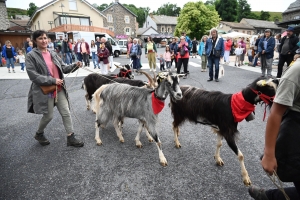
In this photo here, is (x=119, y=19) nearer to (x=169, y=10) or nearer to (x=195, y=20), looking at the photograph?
(x=195, y=20)

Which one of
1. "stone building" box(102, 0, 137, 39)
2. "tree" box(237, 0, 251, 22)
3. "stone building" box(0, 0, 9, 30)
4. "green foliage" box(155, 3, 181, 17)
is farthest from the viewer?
"green foliage" box(155, 3, 181, 17)

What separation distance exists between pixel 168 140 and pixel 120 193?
1709 mm

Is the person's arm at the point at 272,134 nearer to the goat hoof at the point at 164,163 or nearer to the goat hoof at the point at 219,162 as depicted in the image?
the goat hoof at the point at 219,162

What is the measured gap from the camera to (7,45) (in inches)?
508

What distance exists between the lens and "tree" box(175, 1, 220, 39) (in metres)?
46.8

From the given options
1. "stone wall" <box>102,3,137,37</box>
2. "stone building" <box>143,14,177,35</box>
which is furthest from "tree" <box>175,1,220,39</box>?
"stone building" <box>143,14,177,35</box>

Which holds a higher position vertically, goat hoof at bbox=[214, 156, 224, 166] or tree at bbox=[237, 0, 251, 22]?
tree at bbox=[237, 0, 251, 22]

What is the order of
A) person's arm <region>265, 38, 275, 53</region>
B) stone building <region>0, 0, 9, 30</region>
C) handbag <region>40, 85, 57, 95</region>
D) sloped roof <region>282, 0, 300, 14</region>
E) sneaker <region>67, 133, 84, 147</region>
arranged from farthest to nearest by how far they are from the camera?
1. sloped roof <region>282, 0, 300, 14</region>
2. stone building <region>0, 0, 9, 30</region>
3. person's arm <region>265, 38, 275, 53</region>
4. sneaker <region>67, 133, 84, 147</region>
5. handbag <region>40, 85, 57, 95</region>

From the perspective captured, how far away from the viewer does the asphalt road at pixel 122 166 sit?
262cm

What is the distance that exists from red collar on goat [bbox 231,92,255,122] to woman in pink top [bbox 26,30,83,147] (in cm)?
285

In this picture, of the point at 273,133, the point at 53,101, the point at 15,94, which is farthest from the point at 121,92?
the point at 15,94

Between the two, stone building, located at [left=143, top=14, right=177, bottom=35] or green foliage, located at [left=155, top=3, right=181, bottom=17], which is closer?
stone building, located at [left=143, top=14, right=177, bottom=35]

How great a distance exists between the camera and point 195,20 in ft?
155

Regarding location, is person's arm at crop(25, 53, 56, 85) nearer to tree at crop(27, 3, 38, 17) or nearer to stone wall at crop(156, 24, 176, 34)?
stone wall at crop(156, 24, 176, 34)
